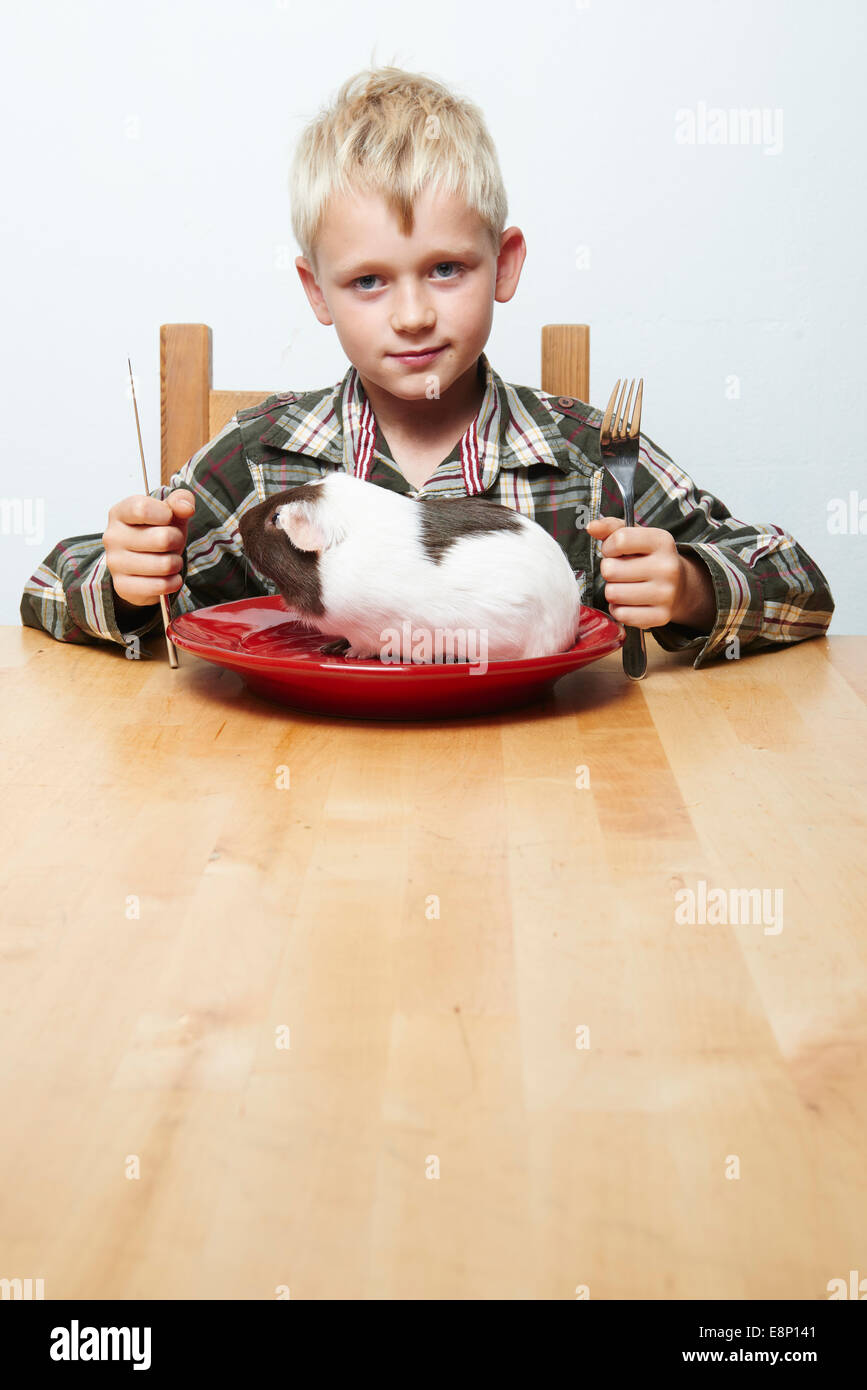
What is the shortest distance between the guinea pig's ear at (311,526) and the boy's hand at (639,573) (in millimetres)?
245

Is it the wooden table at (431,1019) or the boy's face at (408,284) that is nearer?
the wooden table at (431,1019)

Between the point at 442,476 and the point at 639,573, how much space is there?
0.38 meters

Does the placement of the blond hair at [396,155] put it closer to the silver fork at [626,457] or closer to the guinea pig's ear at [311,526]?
the silver fork at [626,457]

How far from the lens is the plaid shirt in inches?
49.3

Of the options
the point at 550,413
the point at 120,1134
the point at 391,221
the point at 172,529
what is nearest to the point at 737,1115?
the point at 120,1134

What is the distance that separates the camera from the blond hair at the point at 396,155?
1148mm

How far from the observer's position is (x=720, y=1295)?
1.11 feet

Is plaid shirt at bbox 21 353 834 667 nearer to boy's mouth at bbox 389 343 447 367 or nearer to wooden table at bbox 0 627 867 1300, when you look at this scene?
boy's mouth at bbox 389 343 447 367

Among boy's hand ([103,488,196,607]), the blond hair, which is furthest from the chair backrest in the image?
boy's hand ([103,488,196,607])

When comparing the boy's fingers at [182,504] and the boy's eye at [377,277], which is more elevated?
the boy's eye at [377,277]

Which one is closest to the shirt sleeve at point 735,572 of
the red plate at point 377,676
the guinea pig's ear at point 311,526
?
the red plate at point 377,676

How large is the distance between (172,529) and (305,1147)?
2.40ft

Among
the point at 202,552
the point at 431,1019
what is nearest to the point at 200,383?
the point at 202,552
